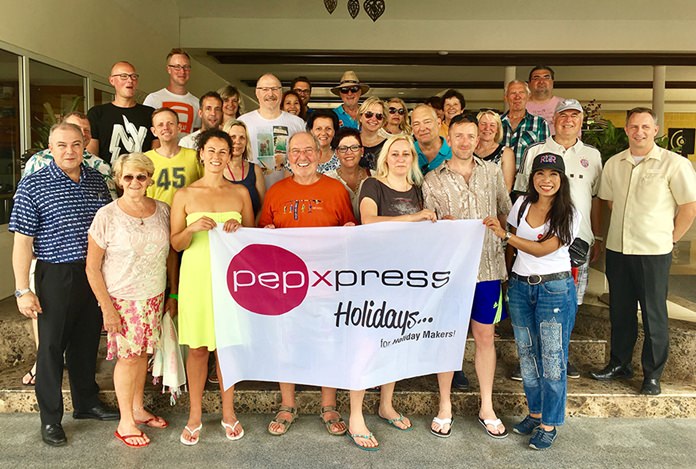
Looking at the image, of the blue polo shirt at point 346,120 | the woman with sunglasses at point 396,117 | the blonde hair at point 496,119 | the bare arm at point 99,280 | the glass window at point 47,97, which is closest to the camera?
the bare arm at point 99,280

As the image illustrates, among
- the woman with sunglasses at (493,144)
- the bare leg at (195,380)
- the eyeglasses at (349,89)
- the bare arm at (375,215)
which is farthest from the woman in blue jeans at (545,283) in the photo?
the eyeglasses at (349,89)

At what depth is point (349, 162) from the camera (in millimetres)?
3178

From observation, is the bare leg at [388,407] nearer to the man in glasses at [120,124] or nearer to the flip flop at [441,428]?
the flip flop at [441,428]

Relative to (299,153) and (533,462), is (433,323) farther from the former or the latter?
(299,153)

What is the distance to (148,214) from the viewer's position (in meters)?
2.85

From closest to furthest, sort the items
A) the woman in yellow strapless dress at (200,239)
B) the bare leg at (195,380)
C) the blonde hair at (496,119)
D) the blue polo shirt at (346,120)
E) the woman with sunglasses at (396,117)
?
the woman in yellow strapless dress at (200,239), the bare leg at (195,380), the blonde hair at (496,119), the woman with sunglasses at (396,117), the blue polo shirt at (346,120)

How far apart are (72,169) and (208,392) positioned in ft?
4.75

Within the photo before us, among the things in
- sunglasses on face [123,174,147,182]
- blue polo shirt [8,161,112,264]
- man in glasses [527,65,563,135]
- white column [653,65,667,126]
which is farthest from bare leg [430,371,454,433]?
white column [653,65,667,126]

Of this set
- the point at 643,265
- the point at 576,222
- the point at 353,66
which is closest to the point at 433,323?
the point at 576,222

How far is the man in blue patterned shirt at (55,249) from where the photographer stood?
282 centimetres

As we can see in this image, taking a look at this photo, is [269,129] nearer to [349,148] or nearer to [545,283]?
[349,148]

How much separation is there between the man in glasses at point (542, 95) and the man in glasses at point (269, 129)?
1927mm

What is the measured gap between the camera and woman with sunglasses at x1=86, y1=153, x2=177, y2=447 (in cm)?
276

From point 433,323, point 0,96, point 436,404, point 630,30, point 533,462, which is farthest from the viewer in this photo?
point 630,30
